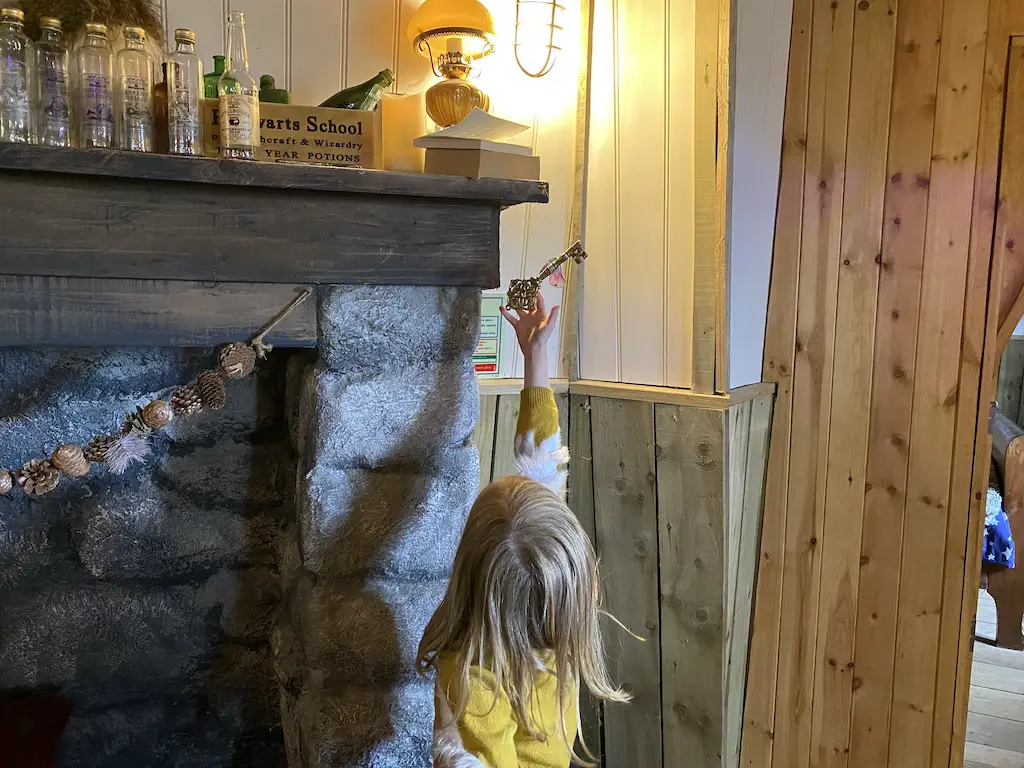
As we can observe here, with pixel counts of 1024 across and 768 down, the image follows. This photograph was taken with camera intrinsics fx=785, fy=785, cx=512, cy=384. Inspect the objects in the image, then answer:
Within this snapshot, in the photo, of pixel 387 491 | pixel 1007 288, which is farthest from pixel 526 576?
pixel 1007 288

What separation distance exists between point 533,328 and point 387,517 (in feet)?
1.37

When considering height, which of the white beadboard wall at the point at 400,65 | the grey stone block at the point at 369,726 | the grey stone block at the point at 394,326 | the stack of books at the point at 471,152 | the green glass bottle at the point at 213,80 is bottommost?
the grey stone block at the point at 369,726

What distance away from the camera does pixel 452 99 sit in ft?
4.94

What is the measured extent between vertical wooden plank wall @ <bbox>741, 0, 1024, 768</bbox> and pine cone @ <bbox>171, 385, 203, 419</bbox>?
134cm

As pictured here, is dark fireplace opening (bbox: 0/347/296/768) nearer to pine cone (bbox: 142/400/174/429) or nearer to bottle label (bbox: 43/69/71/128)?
pine cone (bbox: 142/400/174/429)

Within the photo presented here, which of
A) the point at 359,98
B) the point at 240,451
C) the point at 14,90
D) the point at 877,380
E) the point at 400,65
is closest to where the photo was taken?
the point at 14,90

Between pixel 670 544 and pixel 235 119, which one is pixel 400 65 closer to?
pixel 235 119

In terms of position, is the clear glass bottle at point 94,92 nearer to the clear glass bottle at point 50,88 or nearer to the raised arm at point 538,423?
the clear glass bottle at point 50,88

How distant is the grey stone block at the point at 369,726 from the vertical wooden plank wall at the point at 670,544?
0.66 meters

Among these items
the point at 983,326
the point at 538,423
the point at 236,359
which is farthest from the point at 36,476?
the point at 983,326

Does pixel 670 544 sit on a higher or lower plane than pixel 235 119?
lower

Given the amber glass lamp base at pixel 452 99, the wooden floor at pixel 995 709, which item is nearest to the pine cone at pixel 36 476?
the amber glass lamp base at pixel 452 99

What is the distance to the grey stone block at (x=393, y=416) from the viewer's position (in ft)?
4.13

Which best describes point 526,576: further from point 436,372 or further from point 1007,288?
point 1007,288
